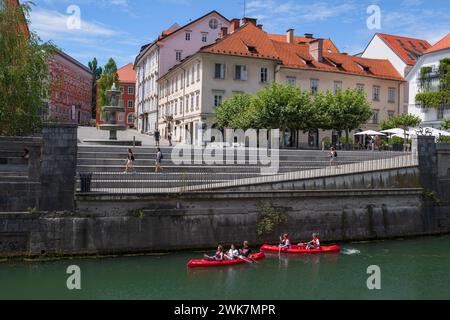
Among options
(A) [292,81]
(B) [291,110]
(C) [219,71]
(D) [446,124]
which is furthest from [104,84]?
(D) [446,124]

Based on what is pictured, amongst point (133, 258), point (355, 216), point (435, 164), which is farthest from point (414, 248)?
point (133, 258)

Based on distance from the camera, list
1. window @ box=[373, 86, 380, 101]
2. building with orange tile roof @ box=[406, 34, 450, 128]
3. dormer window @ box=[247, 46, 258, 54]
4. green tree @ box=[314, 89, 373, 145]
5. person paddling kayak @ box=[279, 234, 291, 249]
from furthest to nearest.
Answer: window @ box=[373, 86, 380, 101]
building with orange tile roof @ box=[406, 34, 450, 128]
dormer window @ box=[247, 46, 258, 54]
green tree @ box=[314, 89, 373, 145]
person paddling kayak @ box=[279, 234, 291, 249]

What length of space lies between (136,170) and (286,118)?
16.2 m

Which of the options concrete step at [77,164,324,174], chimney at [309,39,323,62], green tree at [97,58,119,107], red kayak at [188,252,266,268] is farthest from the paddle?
green tree at [97,58,119,107]

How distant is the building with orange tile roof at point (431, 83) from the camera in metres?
48.8

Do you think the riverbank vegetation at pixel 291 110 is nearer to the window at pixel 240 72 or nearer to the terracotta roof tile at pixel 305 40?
the window at pixel 240 72

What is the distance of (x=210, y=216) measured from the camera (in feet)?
75.3

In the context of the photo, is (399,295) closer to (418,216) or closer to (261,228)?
(261,228)

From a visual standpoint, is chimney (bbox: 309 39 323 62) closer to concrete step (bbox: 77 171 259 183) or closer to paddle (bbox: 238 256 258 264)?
concrete step (bbox: 77 171 259 183)

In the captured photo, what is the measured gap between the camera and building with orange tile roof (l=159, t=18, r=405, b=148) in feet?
155

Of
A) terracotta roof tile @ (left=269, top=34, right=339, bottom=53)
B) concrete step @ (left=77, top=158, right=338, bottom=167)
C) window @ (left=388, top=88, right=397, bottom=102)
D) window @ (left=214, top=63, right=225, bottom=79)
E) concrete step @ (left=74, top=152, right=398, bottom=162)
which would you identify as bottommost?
concrete step @ (left=77, top=158, right=338, bottom=167)

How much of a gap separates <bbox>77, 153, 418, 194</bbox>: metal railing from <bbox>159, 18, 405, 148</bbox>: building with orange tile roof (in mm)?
21575

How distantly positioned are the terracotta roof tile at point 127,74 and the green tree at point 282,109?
6224cm

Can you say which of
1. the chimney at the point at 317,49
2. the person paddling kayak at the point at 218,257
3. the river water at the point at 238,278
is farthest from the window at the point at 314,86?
the person paddling kayak at the point at 218,257
